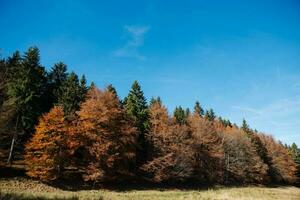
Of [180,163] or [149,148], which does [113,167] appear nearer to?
[149,148]

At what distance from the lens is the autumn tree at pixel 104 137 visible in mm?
37844

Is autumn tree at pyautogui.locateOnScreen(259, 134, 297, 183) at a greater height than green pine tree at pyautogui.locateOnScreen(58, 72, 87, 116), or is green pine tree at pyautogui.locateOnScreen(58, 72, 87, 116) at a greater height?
green pine tree at pyautogui.locateOnScreen(58, 72, 87, 116)

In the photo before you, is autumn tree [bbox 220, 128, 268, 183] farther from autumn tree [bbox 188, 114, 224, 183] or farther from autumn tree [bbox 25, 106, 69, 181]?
autumn tree [bbox 25, 106, 69, 181]

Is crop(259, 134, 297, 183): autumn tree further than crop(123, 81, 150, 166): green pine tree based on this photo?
Yes

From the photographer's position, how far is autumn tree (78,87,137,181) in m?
37.8

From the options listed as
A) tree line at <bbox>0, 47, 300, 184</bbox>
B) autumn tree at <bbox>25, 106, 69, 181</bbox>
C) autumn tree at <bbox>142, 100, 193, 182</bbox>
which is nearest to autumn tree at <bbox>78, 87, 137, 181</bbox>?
tree line at <bbox>0, 47, 300, 184</bbox>

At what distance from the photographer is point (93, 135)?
126ft

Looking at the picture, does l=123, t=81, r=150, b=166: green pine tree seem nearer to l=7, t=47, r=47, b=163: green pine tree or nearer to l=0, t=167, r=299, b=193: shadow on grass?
l=0, t=167, r=299, b=193: shadow on grass

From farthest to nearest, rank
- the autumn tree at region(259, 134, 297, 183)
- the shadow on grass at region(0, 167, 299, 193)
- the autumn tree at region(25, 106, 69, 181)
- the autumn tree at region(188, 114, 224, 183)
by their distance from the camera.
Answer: the autumn tree at region(259, 134, 297, 183), the autumn tree at region(188, 114, 224, 183), the shadow on grass at region(0, 167, 299, 193), the autumn tree at region(25, 106, 69, 181)

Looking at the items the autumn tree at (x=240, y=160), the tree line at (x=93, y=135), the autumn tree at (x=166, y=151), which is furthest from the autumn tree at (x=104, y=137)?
the autumn tree at (x=240, y=160)

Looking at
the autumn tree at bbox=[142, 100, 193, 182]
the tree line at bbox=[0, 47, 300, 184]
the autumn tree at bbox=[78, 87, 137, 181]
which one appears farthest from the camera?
the autumn tree at bbox=[142, 100, 193, 182]

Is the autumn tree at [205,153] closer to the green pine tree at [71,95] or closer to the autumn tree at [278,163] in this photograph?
the green pine tree at [71,95]

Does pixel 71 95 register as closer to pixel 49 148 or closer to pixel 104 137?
pixel 104 137

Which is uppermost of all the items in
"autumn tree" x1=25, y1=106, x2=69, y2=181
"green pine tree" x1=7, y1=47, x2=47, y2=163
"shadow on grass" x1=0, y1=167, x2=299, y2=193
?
"green pine tree" x1=7, y1=47, x2=47, y2=163
